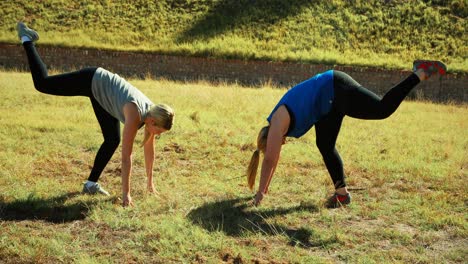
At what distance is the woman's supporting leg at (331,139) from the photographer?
19.5ft

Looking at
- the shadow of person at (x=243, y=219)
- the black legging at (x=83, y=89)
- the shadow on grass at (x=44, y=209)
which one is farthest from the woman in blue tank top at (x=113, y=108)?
the shadow of person at (x=243, y=219)

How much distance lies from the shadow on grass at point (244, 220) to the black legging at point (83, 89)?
1247 millimetres

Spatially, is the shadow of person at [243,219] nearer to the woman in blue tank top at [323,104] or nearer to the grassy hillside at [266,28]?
the woman in blue tank top at [323,104]

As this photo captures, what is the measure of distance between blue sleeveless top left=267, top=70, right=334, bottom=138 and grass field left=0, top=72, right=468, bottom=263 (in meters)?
0.97

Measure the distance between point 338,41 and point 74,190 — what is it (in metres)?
19.2

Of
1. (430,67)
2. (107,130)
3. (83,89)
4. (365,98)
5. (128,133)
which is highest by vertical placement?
(430,67)

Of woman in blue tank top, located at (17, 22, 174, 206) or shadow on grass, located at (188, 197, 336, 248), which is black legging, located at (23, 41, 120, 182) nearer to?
woman in blue tank top, located at (17, 22, 174, 206)

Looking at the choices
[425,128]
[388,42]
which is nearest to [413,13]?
[388,42]

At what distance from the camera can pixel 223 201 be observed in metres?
6.12

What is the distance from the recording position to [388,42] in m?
23.7

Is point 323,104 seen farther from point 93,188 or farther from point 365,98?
point 93,188

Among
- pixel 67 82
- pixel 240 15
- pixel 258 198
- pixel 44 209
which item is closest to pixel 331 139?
pixel 258 198

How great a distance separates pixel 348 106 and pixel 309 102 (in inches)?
16.3

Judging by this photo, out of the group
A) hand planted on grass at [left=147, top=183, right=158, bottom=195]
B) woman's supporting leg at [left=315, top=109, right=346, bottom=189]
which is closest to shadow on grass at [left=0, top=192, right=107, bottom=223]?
hand planted on grass at [left=147, top=183, right=158, bottom=195]
